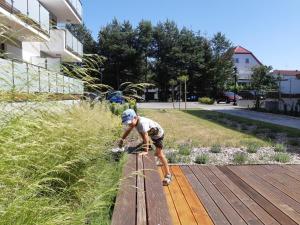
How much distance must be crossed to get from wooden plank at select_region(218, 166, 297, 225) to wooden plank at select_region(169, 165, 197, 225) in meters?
0.93

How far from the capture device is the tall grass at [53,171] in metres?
2.76

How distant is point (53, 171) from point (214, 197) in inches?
119

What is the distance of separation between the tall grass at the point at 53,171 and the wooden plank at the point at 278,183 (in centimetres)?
235

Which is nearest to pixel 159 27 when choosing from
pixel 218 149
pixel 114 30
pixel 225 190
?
pixel 114 30

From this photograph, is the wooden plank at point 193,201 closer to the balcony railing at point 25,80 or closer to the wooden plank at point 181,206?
the wooden plank at point 181,206

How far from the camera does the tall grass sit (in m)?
2.76

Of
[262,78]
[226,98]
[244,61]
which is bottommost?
[226,98]

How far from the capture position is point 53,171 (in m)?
3.59

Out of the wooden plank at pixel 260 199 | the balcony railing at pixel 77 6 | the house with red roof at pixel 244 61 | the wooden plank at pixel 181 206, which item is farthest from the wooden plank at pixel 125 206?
the house with red roof at pixel 244 61

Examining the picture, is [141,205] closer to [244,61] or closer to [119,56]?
[119,56]

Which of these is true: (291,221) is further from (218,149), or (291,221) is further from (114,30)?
(114,30)

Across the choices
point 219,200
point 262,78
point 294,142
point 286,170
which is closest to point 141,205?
point 219,200

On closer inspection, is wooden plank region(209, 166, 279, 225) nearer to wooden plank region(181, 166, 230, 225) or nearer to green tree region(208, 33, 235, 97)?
wooden plank region(181, 166, 230, 225)

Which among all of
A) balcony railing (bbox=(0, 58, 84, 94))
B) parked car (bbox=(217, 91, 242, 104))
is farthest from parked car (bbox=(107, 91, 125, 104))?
parked car (bbox=(217, 91, 242, 104))
